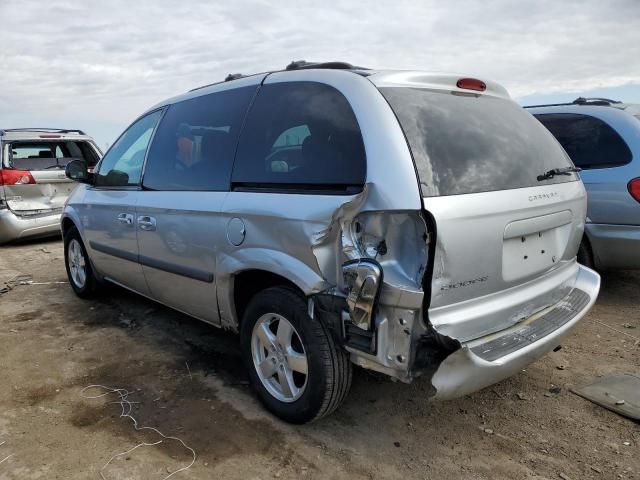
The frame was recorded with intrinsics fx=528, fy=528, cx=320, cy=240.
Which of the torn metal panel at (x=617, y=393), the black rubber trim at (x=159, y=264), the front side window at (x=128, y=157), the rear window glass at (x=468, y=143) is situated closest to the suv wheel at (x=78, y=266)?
the black rubber trim at (x=159, y=264)

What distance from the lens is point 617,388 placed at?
10.4 feet

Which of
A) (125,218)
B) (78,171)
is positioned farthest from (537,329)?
(78,171)

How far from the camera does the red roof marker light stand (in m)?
2.85


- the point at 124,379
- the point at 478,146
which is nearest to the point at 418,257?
the point at 478,146

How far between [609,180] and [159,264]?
3618 mm

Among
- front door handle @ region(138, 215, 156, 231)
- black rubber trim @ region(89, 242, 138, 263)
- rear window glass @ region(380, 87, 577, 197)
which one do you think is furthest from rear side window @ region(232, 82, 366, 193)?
black rubber trim @ region(89, 242, 138, 263)

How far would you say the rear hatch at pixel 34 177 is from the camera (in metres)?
7.54

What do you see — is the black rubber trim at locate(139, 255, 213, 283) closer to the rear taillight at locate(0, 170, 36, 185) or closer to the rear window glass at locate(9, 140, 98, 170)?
the rear taillight at locate(0, 170, 36, 185)

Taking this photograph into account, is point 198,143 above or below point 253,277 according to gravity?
above

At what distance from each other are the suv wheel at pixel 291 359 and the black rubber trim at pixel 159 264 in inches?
17.4

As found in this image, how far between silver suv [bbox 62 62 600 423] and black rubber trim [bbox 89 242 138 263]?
487mm

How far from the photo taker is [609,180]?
14.3 feet

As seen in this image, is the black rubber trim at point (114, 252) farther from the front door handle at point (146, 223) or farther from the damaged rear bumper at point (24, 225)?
the damaged rear bumper at point (24, 225)

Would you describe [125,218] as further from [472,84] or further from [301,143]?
[472,84]
